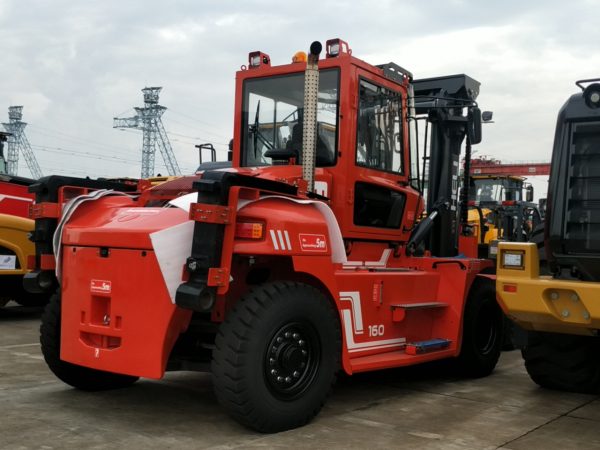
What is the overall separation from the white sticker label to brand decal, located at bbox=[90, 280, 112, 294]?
5.92 metres

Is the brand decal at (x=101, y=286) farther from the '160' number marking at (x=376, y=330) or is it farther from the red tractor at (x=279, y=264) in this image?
the '160' number marking at (x=376, y=330)

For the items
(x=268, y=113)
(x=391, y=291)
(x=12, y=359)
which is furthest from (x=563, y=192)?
(x=12, y=359)

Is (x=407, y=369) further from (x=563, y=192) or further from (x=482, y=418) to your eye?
(x=563, y=192)

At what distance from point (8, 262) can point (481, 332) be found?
6735 mm

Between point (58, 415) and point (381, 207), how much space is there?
3089 millimetres

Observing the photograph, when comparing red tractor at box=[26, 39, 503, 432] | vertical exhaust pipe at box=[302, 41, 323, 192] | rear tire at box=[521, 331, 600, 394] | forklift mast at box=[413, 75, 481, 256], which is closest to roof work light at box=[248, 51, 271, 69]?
red tractor at box=[26, 39, 503, 432]

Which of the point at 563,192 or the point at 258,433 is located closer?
the point at 258,433

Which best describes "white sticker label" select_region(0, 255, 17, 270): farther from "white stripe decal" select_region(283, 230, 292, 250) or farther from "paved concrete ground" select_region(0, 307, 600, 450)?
"white stripe decal" select_region(283, 230, 292, 250)

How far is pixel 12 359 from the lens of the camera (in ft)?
22.7

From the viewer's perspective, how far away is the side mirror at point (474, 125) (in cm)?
Answer: 701

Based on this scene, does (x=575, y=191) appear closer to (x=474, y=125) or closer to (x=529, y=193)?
(x=474, y=125)

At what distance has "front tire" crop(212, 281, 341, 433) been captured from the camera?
13.8ft

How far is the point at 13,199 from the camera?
34.1 feet

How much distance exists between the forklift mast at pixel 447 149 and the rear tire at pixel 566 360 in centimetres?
163
